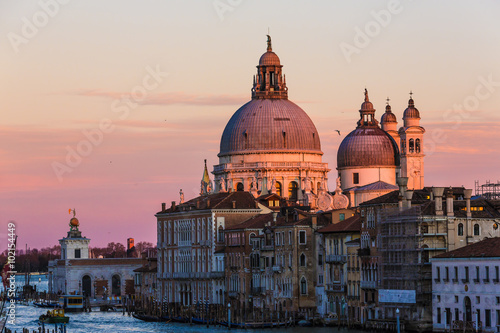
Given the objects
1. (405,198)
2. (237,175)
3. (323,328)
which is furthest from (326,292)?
(237,175)

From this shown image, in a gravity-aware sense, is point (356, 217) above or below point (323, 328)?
above

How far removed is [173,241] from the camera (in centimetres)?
11188

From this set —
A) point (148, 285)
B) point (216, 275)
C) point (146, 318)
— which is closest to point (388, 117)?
point (148, 285)

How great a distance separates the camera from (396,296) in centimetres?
7575

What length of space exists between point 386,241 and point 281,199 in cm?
3916

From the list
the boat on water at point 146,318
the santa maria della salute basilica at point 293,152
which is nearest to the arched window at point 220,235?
the boat on water at point 146,318

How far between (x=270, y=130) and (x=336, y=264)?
42.5m

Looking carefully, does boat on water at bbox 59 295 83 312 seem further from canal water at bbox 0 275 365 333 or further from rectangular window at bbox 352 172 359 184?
rectangular window at bbox 352 172 359 184

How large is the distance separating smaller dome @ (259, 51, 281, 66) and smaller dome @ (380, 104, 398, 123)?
10.2 meters

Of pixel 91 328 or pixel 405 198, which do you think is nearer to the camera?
pixel 405 198

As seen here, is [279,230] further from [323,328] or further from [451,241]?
[451,241]

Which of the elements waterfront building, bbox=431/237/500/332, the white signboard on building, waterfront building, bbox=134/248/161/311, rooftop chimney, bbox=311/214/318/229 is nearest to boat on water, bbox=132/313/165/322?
waterfront building, bbox=134/248/161/311

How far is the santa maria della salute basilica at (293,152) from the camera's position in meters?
124

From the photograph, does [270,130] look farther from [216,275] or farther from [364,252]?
[364,252]
